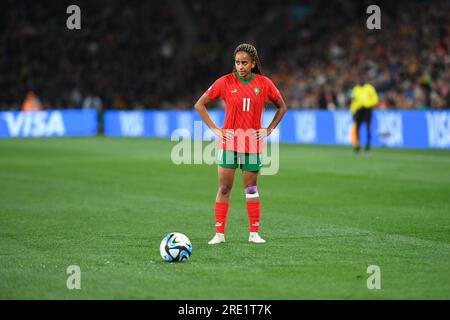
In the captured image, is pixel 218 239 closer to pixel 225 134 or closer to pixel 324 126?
pixel 225 134

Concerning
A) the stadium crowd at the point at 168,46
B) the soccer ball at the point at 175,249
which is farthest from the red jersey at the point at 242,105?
the stadium crowd at the point at 168,46

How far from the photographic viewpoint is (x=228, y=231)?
38.7ft

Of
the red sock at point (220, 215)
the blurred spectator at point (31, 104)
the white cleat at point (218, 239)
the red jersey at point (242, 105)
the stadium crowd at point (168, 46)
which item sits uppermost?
the stadium crowd at point (168, 46)

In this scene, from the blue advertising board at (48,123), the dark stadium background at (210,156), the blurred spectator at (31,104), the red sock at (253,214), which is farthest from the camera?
the blurred spectator at (31,104)

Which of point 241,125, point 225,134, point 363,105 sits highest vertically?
point 363,105

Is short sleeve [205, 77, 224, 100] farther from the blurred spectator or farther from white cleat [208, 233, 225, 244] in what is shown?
the blurred spectator

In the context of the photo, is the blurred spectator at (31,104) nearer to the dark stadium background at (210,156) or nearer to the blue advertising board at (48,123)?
the dark stadium background at (210,156)

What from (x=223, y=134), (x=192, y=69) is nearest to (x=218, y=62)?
(x=192, y=69)

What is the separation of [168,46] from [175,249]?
38439 millimetres

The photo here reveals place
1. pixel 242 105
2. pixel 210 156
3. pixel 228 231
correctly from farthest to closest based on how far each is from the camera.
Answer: pixel 210 156, pixel 228 231, pixel 242 105

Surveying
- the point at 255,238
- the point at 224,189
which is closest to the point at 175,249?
the point at 224,189

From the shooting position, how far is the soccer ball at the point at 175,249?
9258 millimetres

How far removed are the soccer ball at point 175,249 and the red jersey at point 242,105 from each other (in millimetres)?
1619

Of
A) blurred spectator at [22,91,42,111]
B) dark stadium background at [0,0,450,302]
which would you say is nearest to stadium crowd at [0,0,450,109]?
dark stadium background at [0,0,450,302]
